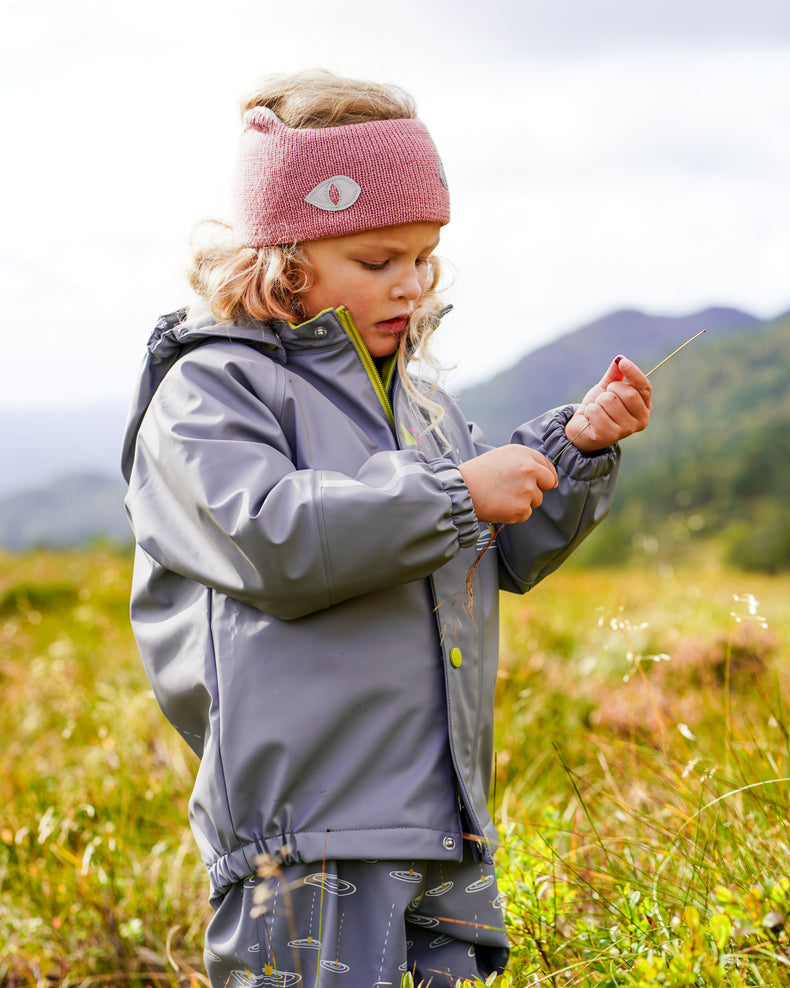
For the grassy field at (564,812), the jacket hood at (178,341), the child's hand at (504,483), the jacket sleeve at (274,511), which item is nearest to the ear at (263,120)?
the jacket hood at (178,341)

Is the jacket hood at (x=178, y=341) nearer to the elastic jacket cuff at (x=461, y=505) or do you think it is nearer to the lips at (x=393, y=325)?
the lips at (x=393, y=325)

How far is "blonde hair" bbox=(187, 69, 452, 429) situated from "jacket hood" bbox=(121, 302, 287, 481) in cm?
4

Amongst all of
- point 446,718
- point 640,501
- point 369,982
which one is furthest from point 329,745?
point 640,501

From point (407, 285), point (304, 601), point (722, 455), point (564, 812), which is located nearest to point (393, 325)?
point (407, 285)

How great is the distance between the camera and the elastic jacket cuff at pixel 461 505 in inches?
71.4

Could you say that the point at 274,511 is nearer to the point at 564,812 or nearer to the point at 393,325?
the point at 393,325

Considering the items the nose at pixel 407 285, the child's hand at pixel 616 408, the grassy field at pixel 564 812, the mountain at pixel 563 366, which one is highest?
the nose at pixel 407 285

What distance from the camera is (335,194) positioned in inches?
81.4

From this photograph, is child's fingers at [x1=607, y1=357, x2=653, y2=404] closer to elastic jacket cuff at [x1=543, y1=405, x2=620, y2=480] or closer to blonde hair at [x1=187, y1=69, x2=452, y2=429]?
elastic jacket cuff at [x1=543, y1=405, x2=620, y2=480]

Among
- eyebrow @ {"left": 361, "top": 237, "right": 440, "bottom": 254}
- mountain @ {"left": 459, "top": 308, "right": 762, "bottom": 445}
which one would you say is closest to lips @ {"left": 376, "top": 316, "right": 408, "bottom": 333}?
eyebrow @ {"left": 361, "top": 237, "right": 440, "bottom": 254}

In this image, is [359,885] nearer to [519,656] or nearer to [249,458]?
[249,458]

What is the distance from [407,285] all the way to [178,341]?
525 mm

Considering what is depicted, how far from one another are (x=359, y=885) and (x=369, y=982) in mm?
191

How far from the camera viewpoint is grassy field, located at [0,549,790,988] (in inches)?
75.5
